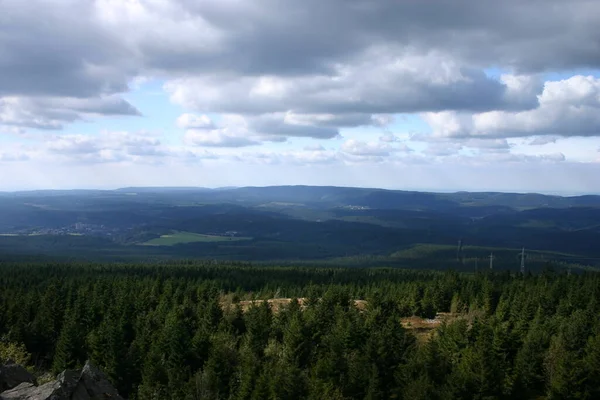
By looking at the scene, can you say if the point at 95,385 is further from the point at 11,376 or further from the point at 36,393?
the point at 11,376

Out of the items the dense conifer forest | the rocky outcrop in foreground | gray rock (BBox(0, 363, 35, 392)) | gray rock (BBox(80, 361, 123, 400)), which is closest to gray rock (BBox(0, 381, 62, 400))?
the rocky outcrop in foreground

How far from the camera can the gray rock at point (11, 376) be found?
38188 mm

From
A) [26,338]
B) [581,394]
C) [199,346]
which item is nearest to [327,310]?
[199,346]

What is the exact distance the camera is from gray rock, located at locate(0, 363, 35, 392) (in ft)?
125

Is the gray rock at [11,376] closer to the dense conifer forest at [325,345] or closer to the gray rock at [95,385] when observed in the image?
the gray rock at [95,385]

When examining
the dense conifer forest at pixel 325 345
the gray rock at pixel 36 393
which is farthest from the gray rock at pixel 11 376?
the dense conifer forest at pixel 325 345

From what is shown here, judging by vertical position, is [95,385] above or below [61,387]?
below

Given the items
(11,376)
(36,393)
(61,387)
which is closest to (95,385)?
(61,387)

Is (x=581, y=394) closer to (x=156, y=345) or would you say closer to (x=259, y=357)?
(x=259, y=357)

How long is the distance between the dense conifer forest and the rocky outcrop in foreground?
1279cm

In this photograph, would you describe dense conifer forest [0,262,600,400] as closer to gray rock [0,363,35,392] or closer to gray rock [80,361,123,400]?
gray rock [80,361,123,400]

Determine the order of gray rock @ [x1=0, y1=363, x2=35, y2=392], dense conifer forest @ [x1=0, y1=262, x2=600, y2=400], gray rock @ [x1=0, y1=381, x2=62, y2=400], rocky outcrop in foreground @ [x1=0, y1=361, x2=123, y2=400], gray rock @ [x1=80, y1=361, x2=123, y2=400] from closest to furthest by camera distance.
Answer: gray rock @ [x1=0, y1=381, x2=62, y2=400], rocky outcrop in foreground @ [x1=0, y1=361, x2=123, y2=400], gray rock @ [x1=80, y1=361, x2=123, y2=400], gray rock @ [x1=0, y1=363, x2=35, y2=392], dense conifer forest @ [x1=0, y1=262, x2=600, y2=400]

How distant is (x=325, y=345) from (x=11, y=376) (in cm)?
3478

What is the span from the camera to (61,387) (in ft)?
108
